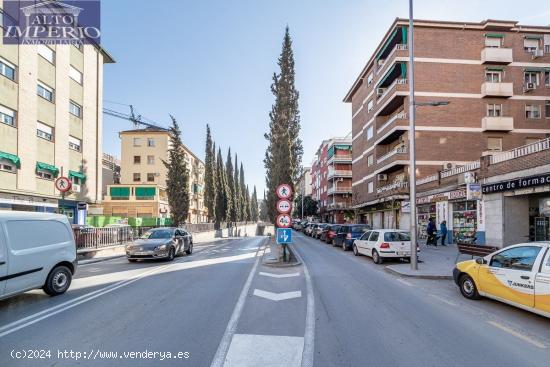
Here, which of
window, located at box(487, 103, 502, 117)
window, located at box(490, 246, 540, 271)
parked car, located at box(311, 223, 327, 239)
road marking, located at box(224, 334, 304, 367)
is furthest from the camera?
parked car, located at box(311, 223, 327, 239)

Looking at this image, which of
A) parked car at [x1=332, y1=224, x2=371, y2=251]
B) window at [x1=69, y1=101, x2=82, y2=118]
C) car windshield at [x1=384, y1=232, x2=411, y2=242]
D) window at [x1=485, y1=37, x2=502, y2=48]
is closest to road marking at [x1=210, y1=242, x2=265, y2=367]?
car windshield at [x1=384, y1=232, x2=411, y2=242]

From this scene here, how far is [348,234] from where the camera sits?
19.5 m

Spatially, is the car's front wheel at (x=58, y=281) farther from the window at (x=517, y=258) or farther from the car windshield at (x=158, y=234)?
the window at (x=517, y=258)

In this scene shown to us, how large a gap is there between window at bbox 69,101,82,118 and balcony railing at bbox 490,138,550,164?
29180mm

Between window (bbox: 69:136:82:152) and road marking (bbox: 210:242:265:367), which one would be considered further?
window (bbox: 69:136:82:152)

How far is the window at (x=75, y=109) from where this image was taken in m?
26.8

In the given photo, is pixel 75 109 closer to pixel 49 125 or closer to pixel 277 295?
pixel 49 125

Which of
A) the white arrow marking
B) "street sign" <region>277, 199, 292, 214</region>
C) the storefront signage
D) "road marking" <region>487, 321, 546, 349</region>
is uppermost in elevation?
the storefront signage

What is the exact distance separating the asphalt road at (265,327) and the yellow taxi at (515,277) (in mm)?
297

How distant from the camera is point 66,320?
5699mm

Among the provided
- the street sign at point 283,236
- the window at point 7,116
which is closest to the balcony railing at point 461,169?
the street sign at point 283,236

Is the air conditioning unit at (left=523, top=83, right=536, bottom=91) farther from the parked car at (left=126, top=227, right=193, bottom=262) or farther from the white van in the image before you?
the white van

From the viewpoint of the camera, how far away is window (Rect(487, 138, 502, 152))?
29.6m
